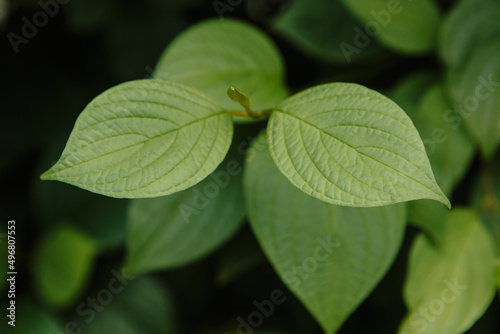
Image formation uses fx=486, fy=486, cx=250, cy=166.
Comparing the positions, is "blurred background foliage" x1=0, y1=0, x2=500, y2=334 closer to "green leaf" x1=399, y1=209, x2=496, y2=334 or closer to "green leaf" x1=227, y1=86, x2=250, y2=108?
"green leaf" x1=399, y1=209, x2=496, y2=334

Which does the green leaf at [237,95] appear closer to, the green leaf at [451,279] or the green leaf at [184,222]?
the green leaf at [184,222]

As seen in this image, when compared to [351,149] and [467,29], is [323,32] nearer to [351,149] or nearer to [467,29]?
[467,29]

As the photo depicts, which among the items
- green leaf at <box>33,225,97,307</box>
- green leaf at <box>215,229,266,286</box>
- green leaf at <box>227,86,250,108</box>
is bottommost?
green leaf at <box>215,229,266,286</box>

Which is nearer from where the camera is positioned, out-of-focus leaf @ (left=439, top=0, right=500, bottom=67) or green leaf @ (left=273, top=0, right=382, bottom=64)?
out-of-focus leaf @ (left=439, top=0, right=500, bottom=67)

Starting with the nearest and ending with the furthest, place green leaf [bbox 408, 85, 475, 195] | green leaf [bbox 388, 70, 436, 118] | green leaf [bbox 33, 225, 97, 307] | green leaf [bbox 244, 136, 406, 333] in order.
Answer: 1. green leaf [bbox 244, 136, 406, 333]
2. green leaf [bbox 408, 85, 475, 195]
3. green leaf [bbox 388, 70, 436, 118]
4. green leaf [bbox 33, 225, 97, 307]

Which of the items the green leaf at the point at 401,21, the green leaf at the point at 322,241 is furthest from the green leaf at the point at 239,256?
the green leaf at the point at 401,21

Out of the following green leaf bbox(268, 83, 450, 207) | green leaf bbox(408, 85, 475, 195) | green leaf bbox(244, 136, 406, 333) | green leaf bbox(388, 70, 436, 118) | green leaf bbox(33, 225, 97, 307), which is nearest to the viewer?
green leaf bbox(268, 83, 450, 207)

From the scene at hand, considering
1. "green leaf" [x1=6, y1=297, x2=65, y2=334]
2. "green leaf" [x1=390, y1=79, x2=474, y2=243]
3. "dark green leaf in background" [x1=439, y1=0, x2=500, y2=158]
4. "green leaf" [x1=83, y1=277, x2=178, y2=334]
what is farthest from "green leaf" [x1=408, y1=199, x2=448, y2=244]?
"green leaf" [x1=6, y1=297, x2=65, y2=334]

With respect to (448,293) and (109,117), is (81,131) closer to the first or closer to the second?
(109,117)

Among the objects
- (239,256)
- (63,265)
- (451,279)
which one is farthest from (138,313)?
(451,279)
